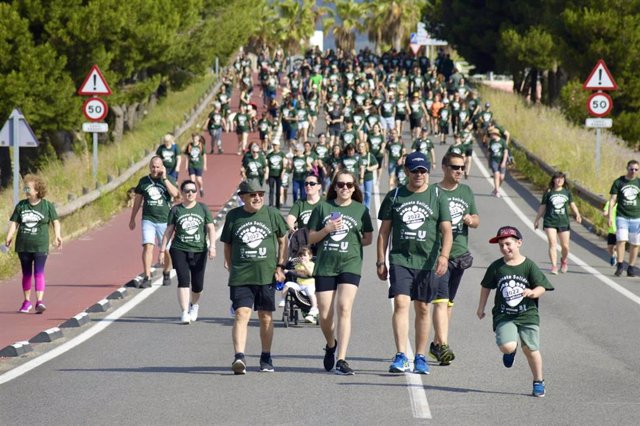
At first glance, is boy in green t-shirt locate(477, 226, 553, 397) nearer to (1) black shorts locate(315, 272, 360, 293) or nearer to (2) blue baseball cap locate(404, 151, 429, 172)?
(2) blue baseball cap locate(404, 151, 429, 172)

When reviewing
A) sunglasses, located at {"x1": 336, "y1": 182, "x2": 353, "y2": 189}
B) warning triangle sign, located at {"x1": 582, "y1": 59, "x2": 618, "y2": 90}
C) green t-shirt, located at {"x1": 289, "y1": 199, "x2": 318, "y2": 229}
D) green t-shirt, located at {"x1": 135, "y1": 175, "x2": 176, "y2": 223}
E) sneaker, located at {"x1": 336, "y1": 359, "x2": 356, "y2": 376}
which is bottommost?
sneaker, located at {"x1": 336, "y1": 359, "x2": 356, "y2": 376}

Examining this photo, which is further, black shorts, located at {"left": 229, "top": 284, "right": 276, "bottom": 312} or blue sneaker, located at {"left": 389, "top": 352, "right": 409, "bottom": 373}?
black shorts, located at {"left": 229, "top": 284, "right": 276, "bottom": 312}

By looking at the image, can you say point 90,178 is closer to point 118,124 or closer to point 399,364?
point 118,124

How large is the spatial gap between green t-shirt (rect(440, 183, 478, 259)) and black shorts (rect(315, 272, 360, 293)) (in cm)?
118

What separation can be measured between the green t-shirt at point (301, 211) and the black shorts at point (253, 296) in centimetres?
273

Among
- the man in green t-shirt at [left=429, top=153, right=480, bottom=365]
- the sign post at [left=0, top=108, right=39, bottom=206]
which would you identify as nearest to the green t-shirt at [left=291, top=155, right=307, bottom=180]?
the sign post at [left=0, top=108, right=39, bottom=206]

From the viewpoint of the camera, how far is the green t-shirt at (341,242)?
1265 centimetres

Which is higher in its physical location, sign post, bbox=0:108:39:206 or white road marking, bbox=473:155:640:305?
sign post, bbox=0:108:39:206

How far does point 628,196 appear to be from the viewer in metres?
21.7

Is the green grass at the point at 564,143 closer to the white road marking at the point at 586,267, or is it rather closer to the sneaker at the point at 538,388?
the white road marking at the point at 586,267

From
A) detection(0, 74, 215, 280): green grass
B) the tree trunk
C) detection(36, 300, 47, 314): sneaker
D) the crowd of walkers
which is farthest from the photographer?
the tree trunk

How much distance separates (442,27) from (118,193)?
47.4m

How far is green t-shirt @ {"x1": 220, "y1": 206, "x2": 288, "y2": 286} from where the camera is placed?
504 inches

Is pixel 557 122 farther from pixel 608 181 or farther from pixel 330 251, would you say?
pixel 330 251
